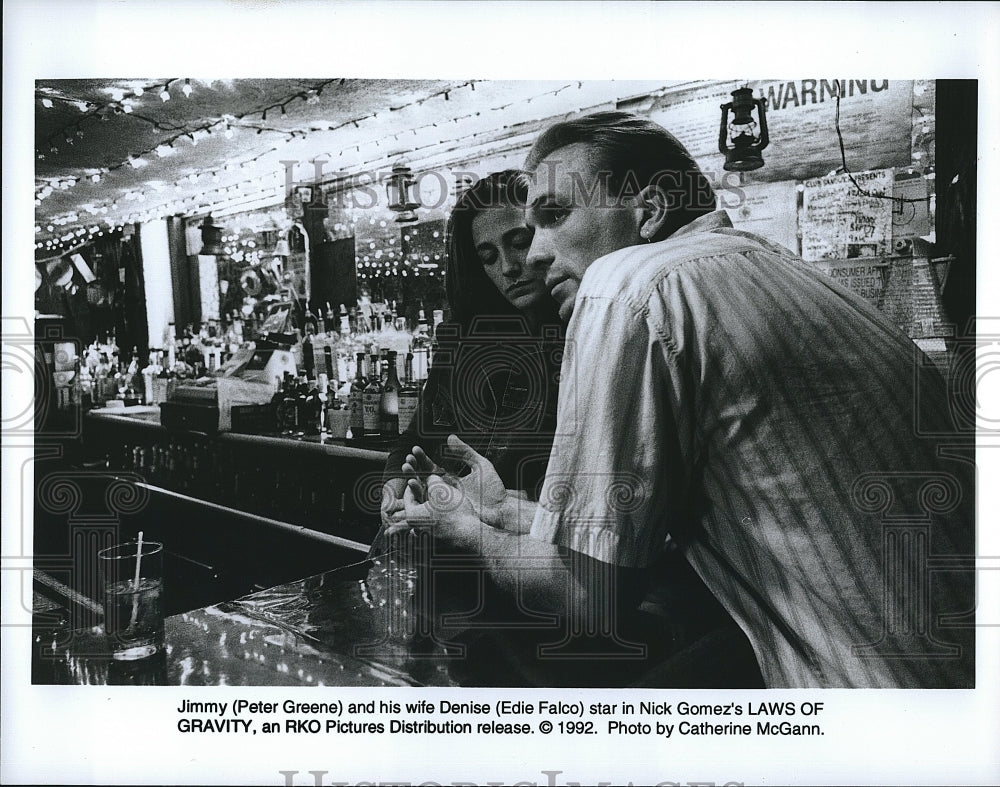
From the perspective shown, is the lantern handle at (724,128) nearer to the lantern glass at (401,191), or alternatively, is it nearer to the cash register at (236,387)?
the lantern glass at (401,191)

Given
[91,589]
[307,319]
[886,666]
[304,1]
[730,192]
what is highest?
[304,1]

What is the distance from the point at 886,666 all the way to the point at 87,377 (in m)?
2.28

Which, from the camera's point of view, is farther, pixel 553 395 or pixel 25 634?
pixel 25 634

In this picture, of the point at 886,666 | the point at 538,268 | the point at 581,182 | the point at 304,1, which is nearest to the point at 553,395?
the point at 538,268

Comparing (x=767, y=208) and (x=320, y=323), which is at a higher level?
(x=767, y=208)

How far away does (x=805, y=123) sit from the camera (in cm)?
204

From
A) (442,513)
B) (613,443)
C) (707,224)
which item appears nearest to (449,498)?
(442,513)

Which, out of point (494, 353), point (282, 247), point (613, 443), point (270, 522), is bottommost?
point (270, 522)

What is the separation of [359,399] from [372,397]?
39 millimetres

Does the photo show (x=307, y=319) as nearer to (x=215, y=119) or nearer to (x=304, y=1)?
(x=215, y=119)

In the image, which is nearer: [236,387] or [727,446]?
[727,446]

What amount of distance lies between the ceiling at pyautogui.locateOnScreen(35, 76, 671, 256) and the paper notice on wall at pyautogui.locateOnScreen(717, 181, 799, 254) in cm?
35

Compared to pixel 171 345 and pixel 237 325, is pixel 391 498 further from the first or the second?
pixel 171 345

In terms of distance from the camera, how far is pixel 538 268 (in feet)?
6.74
